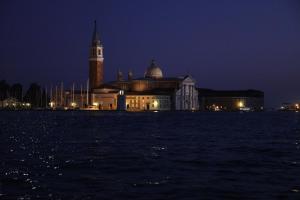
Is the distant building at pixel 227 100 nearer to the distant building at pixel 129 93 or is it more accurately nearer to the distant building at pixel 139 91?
the distant building at pixel 129 93

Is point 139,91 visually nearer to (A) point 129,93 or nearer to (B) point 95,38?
(A) point 129,93

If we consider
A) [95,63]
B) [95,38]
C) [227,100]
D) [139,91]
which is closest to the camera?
[95,63]

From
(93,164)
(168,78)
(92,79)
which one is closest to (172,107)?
(168,78)

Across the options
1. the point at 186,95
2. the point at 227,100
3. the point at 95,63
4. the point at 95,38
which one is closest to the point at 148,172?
the point at 95,63

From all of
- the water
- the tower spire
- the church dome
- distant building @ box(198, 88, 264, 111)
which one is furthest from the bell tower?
the water

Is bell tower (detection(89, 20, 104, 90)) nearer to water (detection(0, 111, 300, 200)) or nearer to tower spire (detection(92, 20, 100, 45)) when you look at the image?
tower spire (detection(92, 20, 100, 45))

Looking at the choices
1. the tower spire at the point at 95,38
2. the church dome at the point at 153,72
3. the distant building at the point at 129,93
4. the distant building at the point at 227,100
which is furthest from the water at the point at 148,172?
the distant building at the point at 227,100

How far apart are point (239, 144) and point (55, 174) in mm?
10888

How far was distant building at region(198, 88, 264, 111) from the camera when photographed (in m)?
135

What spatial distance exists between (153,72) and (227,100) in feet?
60.8

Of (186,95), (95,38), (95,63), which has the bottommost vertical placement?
(186,95)

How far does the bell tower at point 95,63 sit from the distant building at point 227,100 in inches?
1009

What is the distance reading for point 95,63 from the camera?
381 ft

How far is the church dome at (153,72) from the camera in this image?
414 ft
